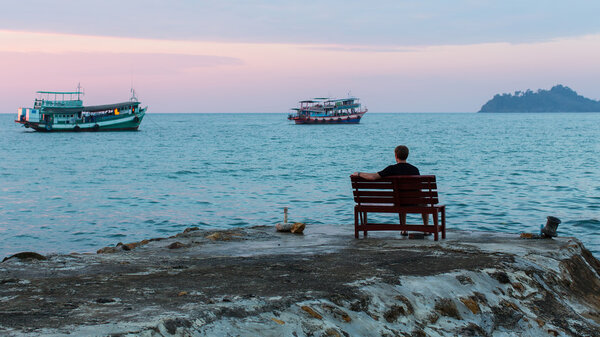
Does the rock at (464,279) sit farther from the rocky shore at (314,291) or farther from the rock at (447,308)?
the rock at (447,308)

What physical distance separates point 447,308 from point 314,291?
123 centimetres

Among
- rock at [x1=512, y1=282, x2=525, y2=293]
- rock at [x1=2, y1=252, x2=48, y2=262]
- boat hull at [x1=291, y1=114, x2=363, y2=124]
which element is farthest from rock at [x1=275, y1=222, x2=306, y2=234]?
boat hull at [x1=291, y1=114, x2=363, y2=124]

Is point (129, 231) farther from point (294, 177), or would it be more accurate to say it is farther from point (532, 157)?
point (532, 157)

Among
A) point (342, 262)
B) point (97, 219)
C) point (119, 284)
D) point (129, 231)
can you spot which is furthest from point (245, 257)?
point (97, 219)

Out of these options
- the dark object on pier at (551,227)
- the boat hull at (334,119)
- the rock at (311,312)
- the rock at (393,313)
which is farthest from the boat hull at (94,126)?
the rock at (311,312)

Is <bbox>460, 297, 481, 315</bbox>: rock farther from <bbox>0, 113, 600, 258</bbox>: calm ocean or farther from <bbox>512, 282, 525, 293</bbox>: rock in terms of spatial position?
<bbox>0, 113, 600, 258</bbox>: calm ocean

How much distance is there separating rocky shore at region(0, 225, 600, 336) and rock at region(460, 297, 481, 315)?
11 mm

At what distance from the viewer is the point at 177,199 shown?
2122 centimetres

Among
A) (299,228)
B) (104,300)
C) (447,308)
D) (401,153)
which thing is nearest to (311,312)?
(447,308)

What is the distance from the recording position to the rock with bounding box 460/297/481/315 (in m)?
5.43

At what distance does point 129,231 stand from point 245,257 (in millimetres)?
8701

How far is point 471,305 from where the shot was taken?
546 centimetres

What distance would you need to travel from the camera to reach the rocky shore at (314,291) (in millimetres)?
4246

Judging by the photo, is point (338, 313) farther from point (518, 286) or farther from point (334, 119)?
point (334, 119)
